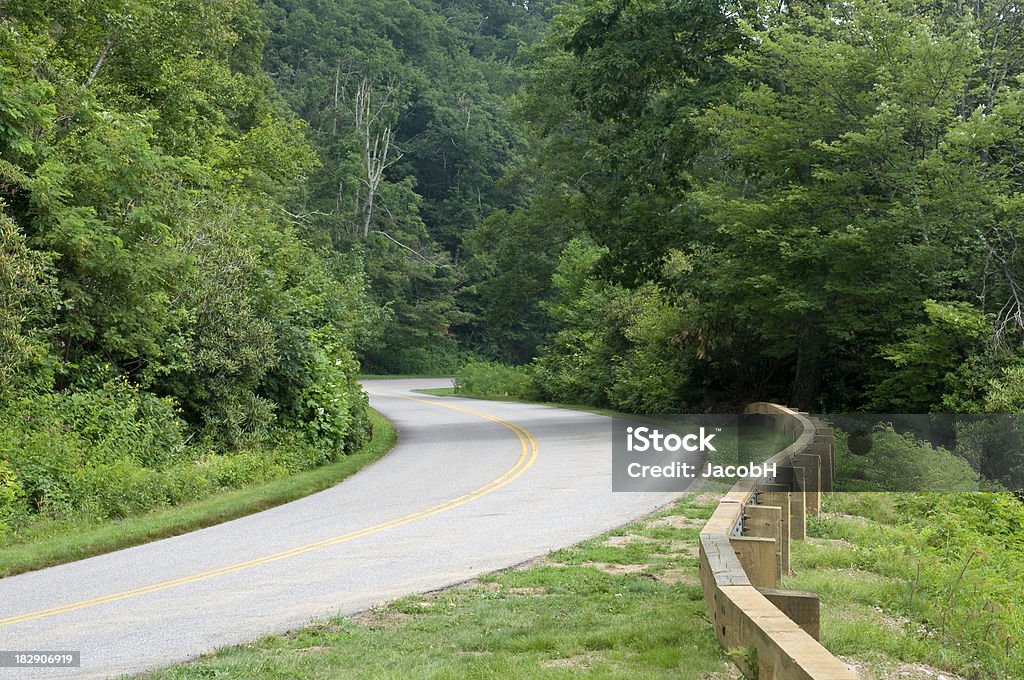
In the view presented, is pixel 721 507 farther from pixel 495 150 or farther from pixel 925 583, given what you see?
pixel 495 150

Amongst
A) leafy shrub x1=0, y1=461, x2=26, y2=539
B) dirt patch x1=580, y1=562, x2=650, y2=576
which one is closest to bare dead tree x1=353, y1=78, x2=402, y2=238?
leafy shrub x1=0, y1=461, x2=26, y2=539

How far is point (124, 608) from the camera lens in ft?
30.1

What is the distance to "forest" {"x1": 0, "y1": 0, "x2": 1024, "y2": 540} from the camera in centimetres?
1681

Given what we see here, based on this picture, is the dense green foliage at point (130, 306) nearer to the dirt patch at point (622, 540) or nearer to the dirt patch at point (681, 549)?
the dirt patch at point (622, 540)

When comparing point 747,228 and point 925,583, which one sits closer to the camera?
point 925,583

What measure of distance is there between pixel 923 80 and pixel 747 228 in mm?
4361

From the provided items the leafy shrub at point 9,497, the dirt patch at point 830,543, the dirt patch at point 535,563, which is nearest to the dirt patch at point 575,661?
the dirt patch at point 535,563

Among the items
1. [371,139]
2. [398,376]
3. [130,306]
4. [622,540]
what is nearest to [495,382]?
[398,376]

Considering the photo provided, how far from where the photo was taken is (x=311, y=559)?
1153cm

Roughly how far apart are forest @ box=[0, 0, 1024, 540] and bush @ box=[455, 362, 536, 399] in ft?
38.7

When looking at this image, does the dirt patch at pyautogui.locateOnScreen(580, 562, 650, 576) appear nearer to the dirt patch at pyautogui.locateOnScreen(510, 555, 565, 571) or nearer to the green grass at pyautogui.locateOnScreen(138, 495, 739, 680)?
the green grass at pyautogui.locateOnScreen(138, 495, 739, 680)

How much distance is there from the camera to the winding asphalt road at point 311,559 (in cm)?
817

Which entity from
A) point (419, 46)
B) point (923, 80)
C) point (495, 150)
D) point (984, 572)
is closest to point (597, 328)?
point (923, 80)

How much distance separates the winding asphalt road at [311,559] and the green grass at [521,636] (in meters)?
0.55
